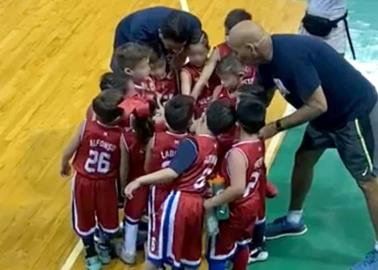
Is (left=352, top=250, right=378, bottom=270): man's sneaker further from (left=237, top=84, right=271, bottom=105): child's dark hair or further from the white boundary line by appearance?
the white boundary line

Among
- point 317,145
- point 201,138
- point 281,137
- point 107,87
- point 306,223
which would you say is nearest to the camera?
point 201,138

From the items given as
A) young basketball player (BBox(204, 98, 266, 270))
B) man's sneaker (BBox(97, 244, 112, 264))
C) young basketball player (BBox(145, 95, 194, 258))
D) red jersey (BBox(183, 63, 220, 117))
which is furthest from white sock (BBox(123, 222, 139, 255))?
red jersey (BBox(183, 63, 220, 117))

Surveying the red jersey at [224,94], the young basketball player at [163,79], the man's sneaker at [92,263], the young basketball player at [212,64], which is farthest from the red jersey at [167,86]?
the man's sneaker at [92,263]

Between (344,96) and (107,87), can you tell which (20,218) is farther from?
(344,96)

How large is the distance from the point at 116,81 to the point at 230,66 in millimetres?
570

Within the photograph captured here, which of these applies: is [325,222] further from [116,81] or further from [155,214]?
[116,81]

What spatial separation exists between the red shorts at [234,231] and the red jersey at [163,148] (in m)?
0.39

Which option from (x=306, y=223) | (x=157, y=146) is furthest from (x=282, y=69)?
(x=306, y=223)

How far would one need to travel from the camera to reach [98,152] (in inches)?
185

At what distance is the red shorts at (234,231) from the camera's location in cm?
447

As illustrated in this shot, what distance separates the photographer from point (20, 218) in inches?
212

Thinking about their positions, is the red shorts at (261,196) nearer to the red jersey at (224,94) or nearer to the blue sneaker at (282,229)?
the red jersey at (224,94)

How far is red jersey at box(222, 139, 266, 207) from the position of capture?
4344 millimetres

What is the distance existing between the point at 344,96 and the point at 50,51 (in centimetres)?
325
